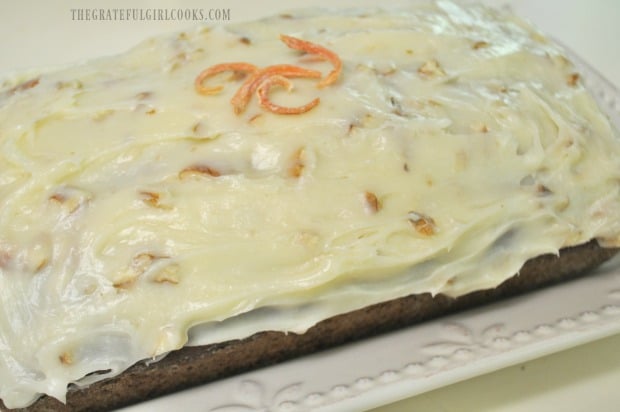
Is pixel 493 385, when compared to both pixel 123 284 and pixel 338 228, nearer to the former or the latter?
pixel 338 228

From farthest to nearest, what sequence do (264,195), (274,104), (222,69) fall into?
(222,69) → (274,104) → (264,195)

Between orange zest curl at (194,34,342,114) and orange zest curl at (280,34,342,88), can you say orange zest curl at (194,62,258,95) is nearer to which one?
orange zest curl at (194,34,342,114)

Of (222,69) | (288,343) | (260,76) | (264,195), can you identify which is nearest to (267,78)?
(260,76)

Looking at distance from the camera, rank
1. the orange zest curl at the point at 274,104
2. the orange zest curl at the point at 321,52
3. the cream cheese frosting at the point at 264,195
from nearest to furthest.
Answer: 1. the cream cheese frosting at the point at 264,195
2. the orange zest curl at the point at 274,104
3. the orange zest curl at the point at 321,52

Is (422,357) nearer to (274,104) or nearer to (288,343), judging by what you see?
(288,343)

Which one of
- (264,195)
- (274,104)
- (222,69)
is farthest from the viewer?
(222,69)

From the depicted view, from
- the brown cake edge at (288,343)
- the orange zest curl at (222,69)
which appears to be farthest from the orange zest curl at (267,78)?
the brown cake edge at (288,343)

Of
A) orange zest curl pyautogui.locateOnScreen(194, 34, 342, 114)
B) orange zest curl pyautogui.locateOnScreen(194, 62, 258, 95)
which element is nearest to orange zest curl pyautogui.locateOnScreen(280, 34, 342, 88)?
orange zest curl pyautogui.locateOnScreen(194, 34, 342, 114)

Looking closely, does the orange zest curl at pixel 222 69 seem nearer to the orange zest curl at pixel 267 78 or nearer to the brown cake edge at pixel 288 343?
the orange zest curl at pixel 267 78
